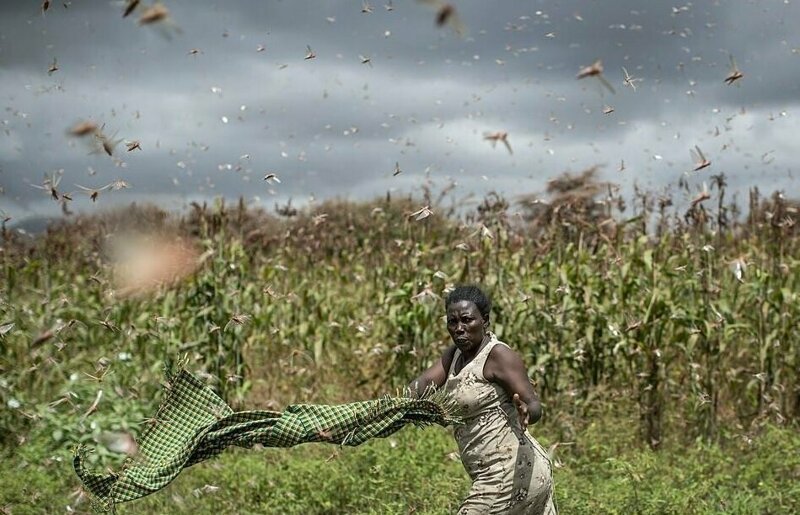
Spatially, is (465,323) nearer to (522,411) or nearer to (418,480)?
(522,411)

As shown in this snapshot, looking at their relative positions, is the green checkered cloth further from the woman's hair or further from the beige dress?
the woman's hair

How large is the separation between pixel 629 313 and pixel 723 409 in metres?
1.27

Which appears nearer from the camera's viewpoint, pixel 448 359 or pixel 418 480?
pixel 448 359

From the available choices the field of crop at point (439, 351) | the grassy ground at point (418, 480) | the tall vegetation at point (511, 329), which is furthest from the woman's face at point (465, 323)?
the tall vegetation at point (511, 329)

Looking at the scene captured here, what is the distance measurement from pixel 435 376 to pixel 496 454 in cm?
50

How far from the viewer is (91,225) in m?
13.0

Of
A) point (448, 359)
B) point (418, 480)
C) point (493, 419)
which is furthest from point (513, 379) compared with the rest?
point (418, 480)

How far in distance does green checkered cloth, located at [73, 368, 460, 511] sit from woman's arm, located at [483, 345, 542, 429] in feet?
0.96

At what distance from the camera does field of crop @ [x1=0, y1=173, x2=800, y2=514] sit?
654cm

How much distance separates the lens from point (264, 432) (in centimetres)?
442

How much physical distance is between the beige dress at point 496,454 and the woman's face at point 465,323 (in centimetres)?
9

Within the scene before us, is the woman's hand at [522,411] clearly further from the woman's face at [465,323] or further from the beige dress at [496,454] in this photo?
the woman's face at [465,323]

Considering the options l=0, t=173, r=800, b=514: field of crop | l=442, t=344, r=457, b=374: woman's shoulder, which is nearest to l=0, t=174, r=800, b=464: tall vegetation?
l=0, t=173, r=800, b=514: field of crop

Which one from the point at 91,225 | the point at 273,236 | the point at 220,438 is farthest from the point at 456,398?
the point at 91,225
